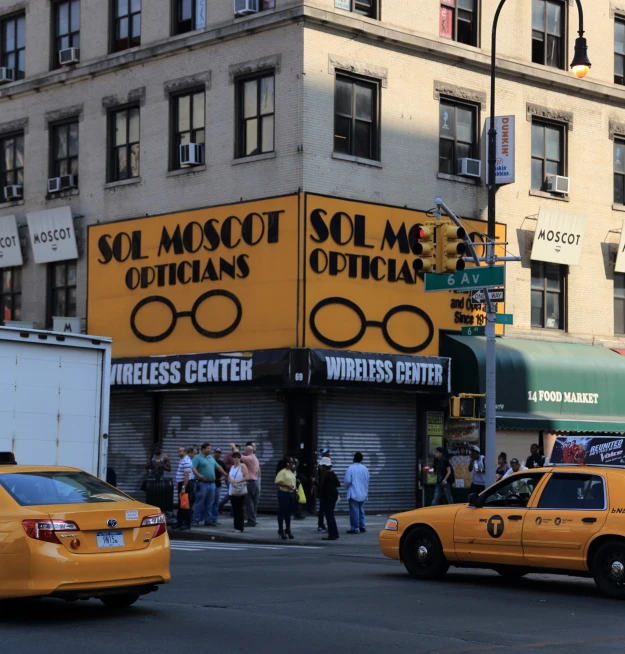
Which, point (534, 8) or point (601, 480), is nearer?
point (601, 480)

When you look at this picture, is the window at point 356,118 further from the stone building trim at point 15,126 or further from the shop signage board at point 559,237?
the stone building trim at point 15,126

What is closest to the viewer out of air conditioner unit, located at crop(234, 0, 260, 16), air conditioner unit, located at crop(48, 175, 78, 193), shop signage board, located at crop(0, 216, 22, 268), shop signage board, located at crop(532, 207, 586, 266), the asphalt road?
the asphalt road

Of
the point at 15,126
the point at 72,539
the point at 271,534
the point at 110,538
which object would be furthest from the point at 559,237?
the point at 72,539

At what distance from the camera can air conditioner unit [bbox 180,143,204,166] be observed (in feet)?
103

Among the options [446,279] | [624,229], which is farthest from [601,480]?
[624,229]

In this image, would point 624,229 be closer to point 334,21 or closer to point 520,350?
point 520,350

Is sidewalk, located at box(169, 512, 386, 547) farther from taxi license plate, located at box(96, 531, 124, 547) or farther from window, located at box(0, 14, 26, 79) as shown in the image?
window, located at box(0, 14, 26, 79)

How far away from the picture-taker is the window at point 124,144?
110 feet

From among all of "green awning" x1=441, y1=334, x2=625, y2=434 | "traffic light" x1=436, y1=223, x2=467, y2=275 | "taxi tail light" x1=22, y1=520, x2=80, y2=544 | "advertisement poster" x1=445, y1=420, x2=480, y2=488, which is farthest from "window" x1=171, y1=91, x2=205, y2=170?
"taxi tail light" x1=22, y1=520, x2=80, y2=544

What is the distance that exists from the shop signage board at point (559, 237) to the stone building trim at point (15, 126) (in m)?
15.1

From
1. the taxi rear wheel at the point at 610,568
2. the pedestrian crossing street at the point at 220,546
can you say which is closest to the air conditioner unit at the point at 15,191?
the pedestrian crossing street at the point at 220,546

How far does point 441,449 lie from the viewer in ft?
90.7

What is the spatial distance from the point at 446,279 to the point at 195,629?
14.0 m

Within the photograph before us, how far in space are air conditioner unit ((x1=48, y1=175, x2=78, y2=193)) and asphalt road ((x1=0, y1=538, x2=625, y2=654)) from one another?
1999 cm
